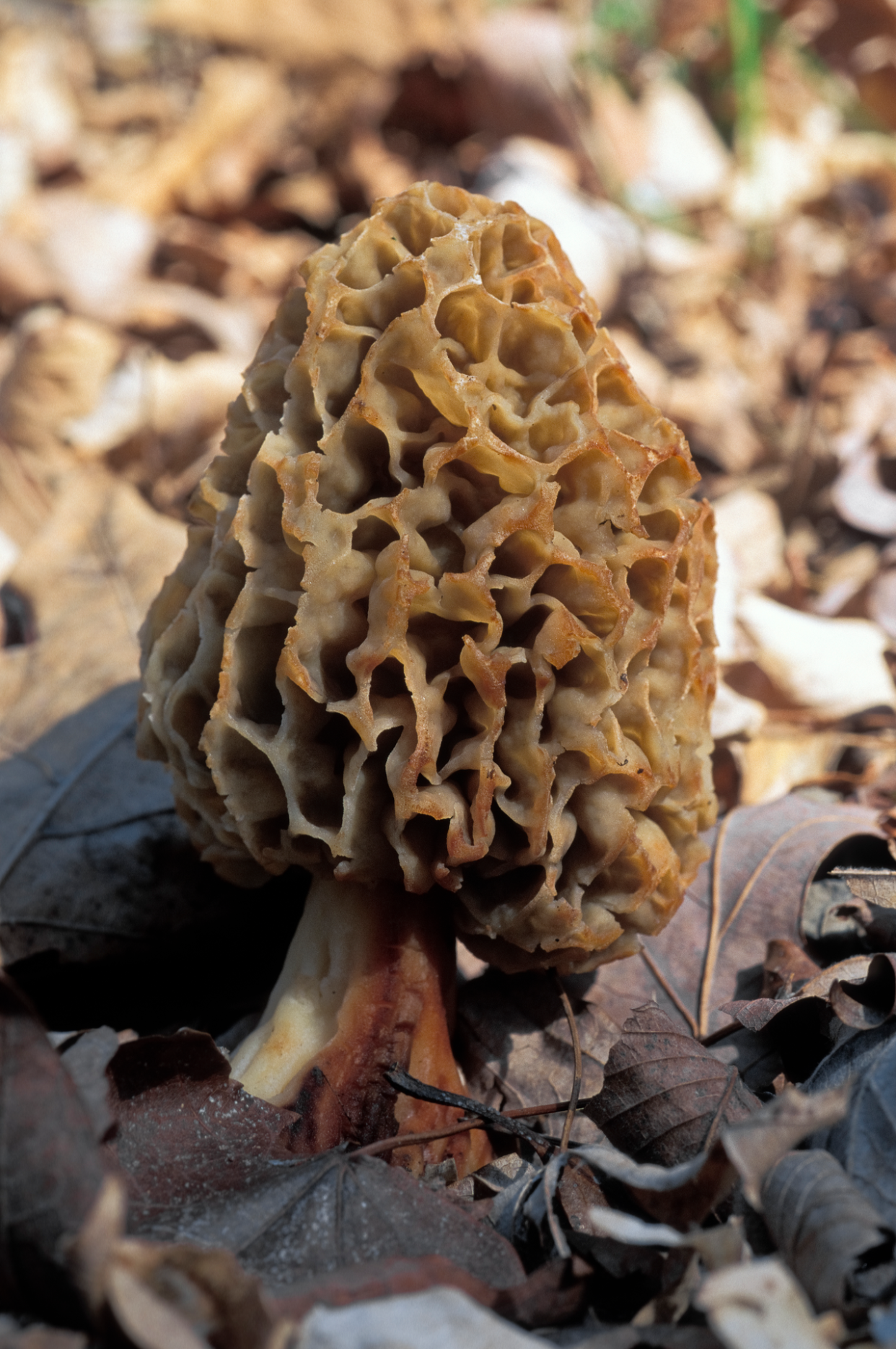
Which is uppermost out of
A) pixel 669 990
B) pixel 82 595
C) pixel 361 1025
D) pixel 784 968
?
pixel 82 595

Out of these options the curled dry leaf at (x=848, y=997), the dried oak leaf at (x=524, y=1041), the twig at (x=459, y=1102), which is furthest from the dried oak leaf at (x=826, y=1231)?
the dried oak leaf at (x=524, y=1041)

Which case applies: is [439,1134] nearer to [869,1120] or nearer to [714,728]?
[869,1120]

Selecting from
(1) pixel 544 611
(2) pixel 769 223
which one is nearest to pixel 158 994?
(1) pixel 544 611

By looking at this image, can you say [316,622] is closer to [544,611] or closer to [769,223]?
[544,611]

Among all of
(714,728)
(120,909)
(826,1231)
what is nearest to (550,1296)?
(826,1231)

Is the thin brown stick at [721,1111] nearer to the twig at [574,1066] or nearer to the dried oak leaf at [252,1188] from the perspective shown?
the twig at [574,1066]

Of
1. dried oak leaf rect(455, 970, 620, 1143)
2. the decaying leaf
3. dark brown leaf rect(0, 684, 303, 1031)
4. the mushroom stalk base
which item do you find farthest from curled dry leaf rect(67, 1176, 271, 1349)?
the decaying leaf

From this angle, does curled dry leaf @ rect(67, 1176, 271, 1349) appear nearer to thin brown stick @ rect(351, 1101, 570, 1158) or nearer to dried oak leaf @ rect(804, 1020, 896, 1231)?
thin brown stick @ rect(351, 1101, 570, 1158)
